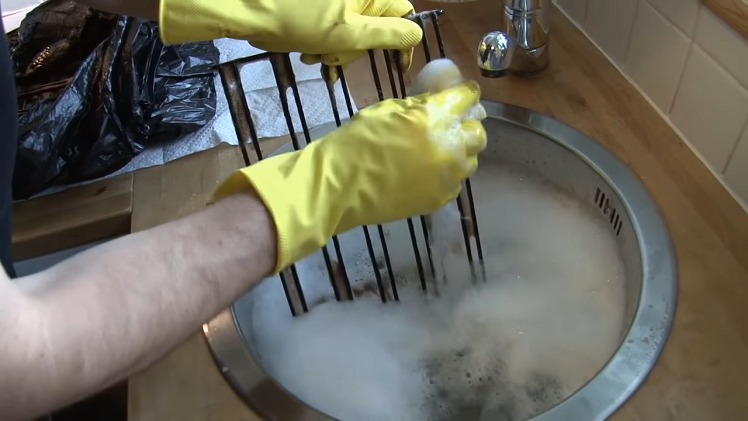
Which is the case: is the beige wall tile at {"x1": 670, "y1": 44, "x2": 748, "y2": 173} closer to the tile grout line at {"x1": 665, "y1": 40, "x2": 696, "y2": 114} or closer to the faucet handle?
the tile grout line at {"x1": 665, "y1": 40, "x2": 696, "y2": 114}

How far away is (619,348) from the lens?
0.66m

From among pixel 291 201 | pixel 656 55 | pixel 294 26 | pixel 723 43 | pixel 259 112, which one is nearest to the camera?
pixel 291 201

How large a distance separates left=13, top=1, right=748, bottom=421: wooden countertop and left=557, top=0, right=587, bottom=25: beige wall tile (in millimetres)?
19

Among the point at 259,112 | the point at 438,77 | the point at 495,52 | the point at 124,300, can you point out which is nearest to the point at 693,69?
the point at 495,52

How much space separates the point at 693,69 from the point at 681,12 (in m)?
0.08

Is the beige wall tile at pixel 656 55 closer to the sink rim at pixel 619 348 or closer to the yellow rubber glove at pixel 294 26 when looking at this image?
the sink rim at pixel 619 348

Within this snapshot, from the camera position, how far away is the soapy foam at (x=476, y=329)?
771 millimetres

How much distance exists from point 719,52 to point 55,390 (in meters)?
0.82

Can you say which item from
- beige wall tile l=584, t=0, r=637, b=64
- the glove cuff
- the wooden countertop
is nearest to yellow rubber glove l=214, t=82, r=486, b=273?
the glove cuff

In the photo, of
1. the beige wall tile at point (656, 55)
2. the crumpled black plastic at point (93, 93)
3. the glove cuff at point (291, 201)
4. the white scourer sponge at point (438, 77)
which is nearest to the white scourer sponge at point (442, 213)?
the white scourer sponge at point (438, 77)

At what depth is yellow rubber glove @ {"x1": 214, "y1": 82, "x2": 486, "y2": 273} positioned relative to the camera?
1.86 ft

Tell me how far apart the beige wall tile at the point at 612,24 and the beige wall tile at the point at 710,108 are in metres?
0.15

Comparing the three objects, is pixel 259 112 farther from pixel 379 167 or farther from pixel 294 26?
pixel 379 167

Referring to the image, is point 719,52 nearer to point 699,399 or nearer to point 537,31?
point 537,31
